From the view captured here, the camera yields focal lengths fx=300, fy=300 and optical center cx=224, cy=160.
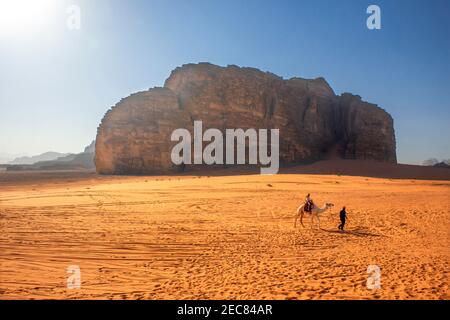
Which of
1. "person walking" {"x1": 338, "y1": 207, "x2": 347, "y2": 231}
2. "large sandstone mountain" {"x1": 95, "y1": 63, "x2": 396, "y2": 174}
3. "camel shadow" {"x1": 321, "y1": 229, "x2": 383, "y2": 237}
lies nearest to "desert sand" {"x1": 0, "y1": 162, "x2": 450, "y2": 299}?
"camel shadow" {"x1": 321, "y1": 229, "x2": 383, "y2": 237}

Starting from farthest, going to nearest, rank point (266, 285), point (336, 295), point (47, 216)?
point (47, 216)
point (266, 285)
point (336, 295)

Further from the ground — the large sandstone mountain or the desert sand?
the large sandstone mountain

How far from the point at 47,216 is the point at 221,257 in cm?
891

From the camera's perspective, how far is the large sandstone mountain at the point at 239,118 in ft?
143

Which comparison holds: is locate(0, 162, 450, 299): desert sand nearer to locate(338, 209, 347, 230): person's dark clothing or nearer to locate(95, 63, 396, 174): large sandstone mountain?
locate(338, 209, 347, 230): person's dark clothing

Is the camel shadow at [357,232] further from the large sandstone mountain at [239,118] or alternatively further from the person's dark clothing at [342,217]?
the large sandstone mountain at [239,118]

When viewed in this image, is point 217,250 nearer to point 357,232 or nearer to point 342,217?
point 342,217

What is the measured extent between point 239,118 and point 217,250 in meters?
40.1

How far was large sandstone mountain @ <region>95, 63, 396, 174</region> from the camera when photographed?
4344cm

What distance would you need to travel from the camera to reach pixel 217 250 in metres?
8.61

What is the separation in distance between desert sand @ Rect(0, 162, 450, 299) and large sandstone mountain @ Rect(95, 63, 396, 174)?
27139 millimetres

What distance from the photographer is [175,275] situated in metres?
6.68

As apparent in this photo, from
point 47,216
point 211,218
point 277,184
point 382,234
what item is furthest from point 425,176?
point 47,216

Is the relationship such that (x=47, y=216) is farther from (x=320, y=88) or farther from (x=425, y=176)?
(x=320, y=88)
